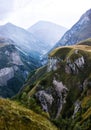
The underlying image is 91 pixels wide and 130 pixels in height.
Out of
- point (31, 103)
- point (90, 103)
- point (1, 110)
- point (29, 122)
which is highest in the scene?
point (1, 110)

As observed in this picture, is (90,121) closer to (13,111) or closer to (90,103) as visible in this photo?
(90,103)

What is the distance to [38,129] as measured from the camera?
53500 millimetres

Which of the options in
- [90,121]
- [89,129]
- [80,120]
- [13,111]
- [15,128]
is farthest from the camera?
[80,120]

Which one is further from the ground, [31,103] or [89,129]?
[31,103]

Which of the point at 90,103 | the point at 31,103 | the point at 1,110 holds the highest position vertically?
the point at 1,110

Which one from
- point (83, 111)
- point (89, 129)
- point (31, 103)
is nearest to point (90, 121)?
point (89, 129)

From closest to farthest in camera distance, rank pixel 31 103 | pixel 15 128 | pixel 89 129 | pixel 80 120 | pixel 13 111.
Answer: pixel 15 128 → pixel 13 111 → pixel 31 103 → pixel 89 129 → pixel 80 120

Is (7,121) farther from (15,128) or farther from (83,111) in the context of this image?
(83,111)

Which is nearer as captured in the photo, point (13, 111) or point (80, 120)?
point (13, 111)

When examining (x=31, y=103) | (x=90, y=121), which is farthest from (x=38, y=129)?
(x=90, y=121)

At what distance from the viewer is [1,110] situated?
53094 millimetres

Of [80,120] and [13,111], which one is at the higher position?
[13,111]

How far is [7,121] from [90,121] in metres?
99.3

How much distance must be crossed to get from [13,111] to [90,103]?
134704 millimetres
